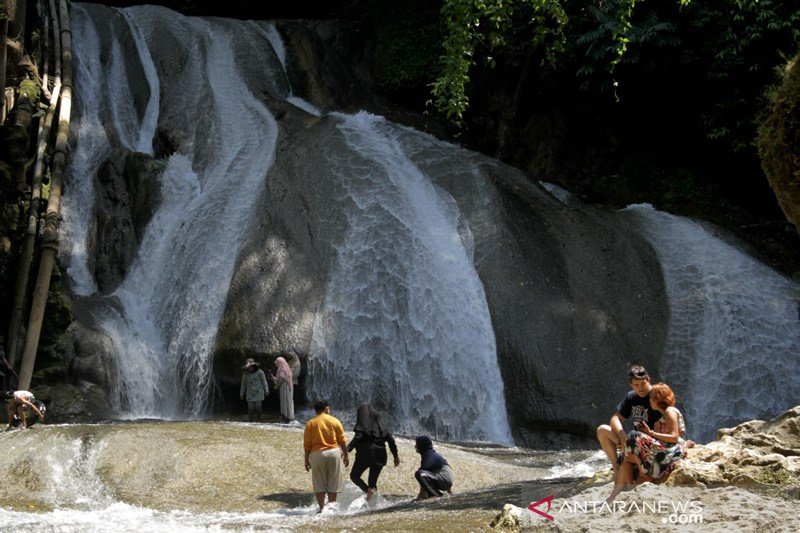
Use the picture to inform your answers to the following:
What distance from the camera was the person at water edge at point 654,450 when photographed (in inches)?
280

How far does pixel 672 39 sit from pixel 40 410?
1693cm

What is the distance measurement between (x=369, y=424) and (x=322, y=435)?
2.22ft

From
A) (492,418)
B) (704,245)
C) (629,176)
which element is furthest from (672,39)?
(492,418)

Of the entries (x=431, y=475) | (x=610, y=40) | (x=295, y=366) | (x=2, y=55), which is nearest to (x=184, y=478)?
(x=431, y=475)

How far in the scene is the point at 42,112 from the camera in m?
18.5

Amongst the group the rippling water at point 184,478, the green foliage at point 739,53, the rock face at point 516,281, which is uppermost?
the green foliage at point 739,53

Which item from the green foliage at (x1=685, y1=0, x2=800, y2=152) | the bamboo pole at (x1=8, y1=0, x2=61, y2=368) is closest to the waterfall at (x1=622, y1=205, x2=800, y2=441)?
the green foliage at (x1=685, y1=0, x2=800, y2=152)

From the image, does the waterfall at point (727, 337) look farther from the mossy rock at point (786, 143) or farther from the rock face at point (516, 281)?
the mossy rock at point (786, 143)

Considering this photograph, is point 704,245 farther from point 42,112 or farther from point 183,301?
point 42,112

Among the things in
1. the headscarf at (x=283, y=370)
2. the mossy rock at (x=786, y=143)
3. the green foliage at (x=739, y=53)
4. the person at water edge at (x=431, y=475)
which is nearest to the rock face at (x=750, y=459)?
the mossy rock at (x=786, y=143)

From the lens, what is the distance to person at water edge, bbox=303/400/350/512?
9648mm

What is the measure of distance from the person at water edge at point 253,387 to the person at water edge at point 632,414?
26.7ft

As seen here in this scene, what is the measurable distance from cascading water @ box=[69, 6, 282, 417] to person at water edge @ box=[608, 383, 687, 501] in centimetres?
1016

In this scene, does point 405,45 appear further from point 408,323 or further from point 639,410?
point 639,410
